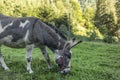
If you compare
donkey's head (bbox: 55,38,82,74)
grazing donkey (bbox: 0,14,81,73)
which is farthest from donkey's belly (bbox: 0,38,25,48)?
donkey's head (bbox: 55,38,82,74)

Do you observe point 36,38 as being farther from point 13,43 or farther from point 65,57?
point 65,57

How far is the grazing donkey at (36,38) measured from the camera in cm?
1059

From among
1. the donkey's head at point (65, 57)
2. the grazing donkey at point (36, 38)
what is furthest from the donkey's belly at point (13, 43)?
the donkey's head at point (65, 57)

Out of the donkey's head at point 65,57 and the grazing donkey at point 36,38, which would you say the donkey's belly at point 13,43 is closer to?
the grazing donkey at point 36,38

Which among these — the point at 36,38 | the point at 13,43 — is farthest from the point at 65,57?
the point at 13,43

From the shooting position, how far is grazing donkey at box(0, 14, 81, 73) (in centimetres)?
1059

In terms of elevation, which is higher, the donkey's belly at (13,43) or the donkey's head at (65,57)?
the donkey's belly at (13,43)

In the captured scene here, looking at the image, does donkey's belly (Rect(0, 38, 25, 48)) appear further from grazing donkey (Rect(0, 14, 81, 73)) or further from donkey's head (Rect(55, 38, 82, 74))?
donkey's head (Rect(55, 38, 82, 74))

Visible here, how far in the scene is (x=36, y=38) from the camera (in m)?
10.6

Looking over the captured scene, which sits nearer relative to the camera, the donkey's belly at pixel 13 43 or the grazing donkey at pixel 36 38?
the grazing donkey at pixel 36 38

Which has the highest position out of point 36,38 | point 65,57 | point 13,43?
point 36,38

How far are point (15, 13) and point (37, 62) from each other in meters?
36.6

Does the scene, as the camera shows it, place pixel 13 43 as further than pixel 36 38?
Yes

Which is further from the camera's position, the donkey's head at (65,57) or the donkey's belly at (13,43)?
the donkey's belly at (13,43)
